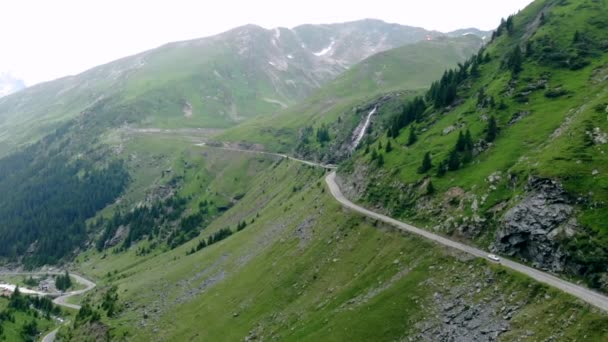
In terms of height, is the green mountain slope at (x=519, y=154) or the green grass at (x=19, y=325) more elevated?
the green mountain slope at (x=519, y=154)

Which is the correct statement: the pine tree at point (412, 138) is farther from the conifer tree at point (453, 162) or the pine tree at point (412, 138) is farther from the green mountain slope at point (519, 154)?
the conifer tree at point (453, 162)

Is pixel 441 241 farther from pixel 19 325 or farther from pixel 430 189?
pixel 19 325

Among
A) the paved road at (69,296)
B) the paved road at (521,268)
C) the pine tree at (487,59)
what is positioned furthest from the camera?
the pine tree at (487,59)

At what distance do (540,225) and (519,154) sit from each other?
76.2ft

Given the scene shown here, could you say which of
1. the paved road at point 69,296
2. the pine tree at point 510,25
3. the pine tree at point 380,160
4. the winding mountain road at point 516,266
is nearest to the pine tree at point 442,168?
the winding mountain road at point 516,266

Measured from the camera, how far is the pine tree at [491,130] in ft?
319

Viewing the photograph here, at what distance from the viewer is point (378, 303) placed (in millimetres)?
67625

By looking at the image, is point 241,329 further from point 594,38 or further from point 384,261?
point 594,38

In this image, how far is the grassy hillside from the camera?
54.1 m

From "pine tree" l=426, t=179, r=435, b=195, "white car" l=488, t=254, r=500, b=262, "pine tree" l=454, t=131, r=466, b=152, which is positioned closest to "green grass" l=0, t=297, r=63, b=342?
"pine tree" l=426, t=179, r=435, b=195

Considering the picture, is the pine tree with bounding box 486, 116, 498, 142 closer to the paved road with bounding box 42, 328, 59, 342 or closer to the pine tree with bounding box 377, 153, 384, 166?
the pine tree with bounding box 377, 153, 384, 166

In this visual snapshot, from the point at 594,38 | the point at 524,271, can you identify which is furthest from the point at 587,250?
the point at 594,38

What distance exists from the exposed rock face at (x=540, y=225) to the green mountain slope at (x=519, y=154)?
154mm

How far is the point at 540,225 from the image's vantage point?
6469 centimetres
